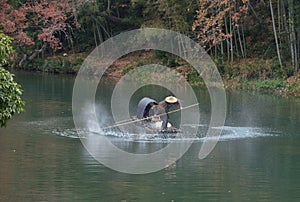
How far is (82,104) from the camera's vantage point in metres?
24.8

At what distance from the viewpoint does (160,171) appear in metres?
14.6

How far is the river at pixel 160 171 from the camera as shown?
498 inches

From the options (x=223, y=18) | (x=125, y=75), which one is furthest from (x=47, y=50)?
(x=223, y=18)

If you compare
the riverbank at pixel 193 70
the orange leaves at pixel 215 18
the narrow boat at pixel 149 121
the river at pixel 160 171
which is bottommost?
the river at pixel 160 171

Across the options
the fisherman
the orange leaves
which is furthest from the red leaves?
the fisherman

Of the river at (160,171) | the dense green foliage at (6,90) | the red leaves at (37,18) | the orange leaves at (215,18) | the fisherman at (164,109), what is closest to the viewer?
the dense green foliage at (6,90)

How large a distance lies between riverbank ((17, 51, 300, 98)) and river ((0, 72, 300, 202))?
19.4ft

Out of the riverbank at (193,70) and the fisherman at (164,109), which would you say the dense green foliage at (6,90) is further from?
the riverbank at (193,70)

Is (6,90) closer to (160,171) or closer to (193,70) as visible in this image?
(160,171)

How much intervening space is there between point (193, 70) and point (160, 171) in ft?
55.6

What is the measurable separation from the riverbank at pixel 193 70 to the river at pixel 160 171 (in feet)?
19.4

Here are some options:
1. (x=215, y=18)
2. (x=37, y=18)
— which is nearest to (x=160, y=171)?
(x=215, y=18)

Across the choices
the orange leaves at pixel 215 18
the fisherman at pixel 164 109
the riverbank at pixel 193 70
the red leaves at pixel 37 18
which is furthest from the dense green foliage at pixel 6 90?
the red leaves at pixel 37 18

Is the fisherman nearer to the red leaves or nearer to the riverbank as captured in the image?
the riverbank
